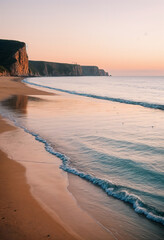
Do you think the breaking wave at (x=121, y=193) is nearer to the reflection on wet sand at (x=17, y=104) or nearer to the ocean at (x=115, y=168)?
the ocean at (x=115, y=168)

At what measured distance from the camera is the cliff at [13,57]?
479 feet

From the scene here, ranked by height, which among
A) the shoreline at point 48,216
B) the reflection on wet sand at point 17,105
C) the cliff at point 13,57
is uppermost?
the cliff at point 13,57

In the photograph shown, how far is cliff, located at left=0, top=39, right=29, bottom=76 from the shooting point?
146125 millimetres

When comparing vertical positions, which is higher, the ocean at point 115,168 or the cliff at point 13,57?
the cliff at point 13,57

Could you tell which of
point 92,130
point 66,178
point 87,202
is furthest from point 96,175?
point 92,130

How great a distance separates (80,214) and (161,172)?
2713 mm

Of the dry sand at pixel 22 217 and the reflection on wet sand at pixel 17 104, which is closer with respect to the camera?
the dry sand at pixel 22 217

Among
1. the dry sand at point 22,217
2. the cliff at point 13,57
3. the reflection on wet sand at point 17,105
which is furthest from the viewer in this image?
the cliff at point 13,57

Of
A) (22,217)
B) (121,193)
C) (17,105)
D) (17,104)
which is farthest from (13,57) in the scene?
(22,217)

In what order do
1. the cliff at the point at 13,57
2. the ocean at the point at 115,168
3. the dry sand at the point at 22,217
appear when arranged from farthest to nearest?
the cliff at the point at 13,57, the ocean at the point at 115,168, the dry sand at the point at 22,217

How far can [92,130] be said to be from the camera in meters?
10.3

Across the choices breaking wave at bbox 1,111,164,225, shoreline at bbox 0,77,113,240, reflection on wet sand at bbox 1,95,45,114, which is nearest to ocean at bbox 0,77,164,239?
breaking wave at bbox 1,111,164,225

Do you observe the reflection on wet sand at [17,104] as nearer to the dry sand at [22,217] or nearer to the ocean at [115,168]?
the ocean at [115,168]

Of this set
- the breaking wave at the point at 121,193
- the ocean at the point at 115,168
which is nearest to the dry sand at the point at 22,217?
the ocean at the point at 115,168
